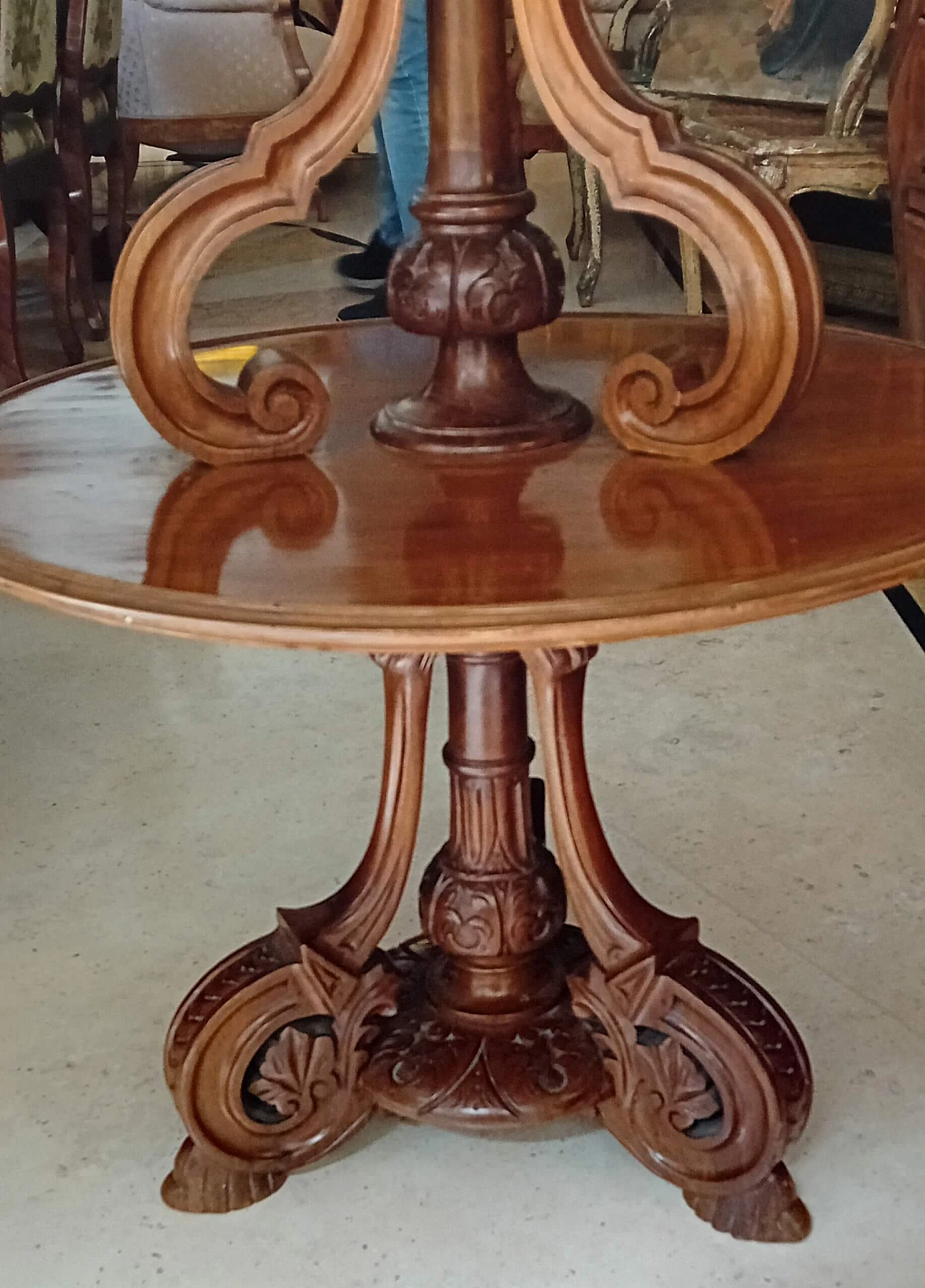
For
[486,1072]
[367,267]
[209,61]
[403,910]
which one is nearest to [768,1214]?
[486,1072]

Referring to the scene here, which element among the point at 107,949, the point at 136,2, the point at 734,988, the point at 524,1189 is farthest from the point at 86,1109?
the point at 136,2

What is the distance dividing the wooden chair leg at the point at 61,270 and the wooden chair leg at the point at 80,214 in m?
0.05

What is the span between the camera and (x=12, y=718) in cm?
175

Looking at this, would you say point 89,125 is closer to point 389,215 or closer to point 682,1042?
point 389,215

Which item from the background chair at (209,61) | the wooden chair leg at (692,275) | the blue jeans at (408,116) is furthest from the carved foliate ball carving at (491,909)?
the background chair at (209,61)

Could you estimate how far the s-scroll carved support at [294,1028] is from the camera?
951 millimetres

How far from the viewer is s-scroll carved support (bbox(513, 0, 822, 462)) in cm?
72

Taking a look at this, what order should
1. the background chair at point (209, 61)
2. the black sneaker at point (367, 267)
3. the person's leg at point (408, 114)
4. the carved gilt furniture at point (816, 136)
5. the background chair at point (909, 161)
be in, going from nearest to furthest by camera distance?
the person's leg at point (408, 114)
the background chair at point (909, 161)
the carved gilt furniture at point (816, 136)
the black sneaker at point (367, 267)
the background chair at point (209, 61)

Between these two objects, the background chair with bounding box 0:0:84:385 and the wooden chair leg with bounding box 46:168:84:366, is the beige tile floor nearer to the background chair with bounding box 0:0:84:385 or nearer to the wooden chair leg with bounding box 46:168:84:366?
the background chair with bounding box 0:0:84:385

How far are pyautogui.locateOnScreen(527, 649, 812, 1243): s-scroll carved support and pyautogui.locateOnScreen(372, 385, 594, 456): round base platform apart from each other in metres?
0.17

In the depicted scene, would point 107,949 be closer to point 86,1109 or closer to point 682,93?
point 86,1109

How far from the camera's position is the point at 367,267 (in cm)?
400

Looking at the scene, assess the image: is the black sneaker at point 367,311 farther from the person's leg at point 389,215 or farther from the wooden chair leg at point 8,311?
the wooden chair leg at point 8,311

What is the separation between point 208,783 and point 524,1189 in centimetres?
71
